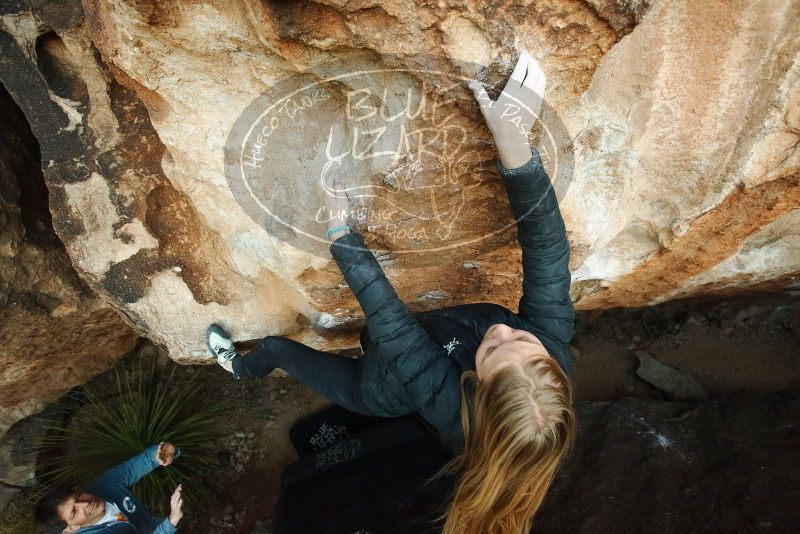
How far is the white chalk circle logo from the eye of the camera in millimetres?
1295

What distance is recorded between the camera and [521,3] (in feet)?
3.63

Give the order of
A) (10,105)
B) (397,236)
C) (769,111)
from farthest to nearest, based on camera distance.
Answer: (10,105) → (397,236) → (769,111)

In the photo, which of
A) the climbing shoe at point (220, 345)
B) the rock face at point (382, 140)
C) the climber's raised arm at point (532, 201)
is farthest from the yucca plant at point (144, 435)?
the climber's raised arm at point (532, 201)

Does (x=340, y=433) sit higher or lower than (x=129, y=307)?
lower

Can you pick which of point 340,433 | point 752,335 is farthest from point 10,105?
point 752,335

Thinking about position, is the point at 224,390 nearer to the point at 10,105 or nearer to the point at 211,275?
the point at 211,275

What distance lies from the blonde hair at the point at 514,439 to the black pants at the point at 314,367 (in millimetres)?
555

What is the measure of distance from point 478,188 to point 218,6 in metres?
0.79

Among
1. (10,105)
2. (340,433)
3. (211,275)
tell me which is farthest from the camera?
(340,433)

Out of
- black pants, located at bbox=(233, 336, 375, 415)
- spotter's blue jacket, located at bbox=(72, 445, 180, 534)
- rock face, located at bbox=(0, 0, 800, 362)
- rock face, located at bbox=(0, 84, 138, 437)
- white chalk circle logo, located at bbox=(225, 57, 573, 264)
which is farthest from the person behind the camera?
spotter's blue jacket, located at bbox=(72, 445, 180, 534)

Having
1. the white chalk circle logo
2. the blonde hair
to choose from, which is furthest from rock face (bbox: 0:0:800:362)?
the blonde hair

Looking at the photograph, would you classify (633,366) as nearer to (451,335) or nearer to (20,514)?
(451,335)

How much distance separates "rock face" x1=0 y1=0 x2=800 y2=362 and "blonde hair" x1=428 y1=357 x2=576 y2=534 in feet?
1.78

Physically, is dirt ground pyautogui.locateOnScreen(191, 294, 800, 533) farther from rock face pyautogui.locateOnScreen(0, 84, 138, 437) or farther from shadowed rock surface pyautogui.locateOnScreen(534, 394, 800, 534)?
rock face pyautogui.locateOnScreen(0, 84, 138, 437)
